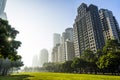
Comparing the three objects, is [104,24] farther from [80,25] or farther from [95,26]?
[80,25]

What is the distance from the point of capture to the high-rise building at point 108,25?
169 metres

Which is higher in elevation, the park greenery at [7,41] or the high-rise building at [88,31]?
the high-rise building at [88,31]

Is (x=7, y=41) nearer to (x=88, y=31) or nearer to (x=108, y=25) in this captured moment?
(x=88, y=31)

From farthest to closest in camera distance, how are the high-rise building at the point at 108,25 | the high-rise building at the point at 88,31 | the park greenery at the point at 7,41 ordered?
the high-rise building at the point at 108,25 < the high-rise building at the point at 88,31 < the park greenery at the point at 7,41

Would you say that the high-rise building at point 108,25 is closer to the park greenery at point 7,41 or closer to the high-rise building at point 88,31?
the high-rise building at point 88,31

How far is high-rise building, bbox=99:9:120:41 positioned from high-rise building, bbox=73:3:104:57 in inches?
246

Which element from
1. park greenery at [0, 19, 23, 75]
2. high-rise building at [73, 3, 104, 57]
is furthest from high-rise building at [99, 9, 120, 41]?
park greenery at [0, 19, 23, 75]

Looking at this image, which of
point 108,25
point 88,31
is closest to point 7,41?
point 88,31

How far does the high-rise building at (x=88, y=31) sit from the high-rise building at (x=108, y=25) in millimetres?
6258

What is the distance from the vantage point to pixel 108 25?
177 metres

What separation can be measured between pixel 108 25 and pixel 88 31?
27.1 meters

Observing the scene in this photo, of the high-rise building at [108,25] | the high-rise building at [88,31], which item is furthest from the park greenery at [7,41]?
the high-rise building at [108,25]

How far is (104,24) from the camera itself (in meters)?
183

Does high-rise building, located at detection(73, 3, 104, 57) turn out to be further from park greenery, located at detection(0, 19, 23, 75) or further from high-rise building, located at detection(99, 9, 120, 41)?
park greenery, located at detection(0, 19, 23, 75)
